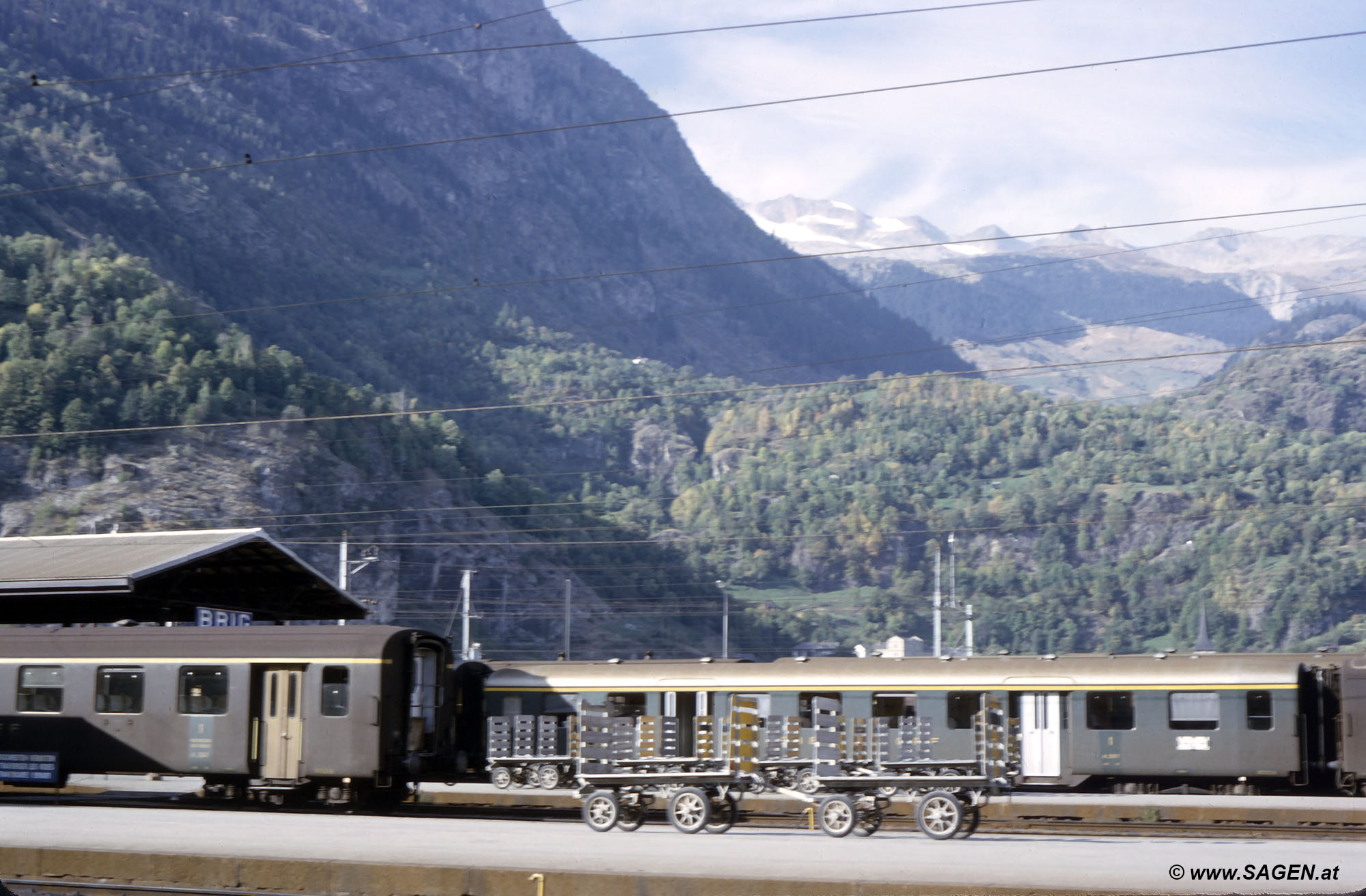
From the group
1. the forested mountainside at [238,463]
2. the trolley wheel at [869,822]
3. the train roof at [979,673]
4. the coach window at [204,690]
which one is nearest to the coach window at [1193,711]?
the train roof at [979,673]

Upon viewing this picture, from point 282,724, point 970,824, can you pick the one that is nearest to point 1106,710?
point 970,824

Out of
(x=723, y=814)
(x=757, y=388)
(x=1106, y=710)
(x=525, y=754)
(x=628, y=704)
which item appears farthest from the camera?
(x=628, y=704)

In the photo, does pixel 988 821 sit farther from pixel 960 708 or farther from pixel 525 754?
pixel 525 754

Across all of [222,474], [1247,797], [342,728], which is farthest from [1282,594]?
[342,728]

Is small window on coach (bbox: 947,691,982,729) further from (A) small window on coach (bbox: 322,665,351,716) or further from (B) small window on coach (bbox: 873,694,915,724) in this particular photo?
(A) small window on coach (bbox: 322,665,351,716)

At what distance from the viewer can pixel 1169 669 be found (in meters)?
30.1

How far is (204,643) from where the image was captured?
27062 millimetres

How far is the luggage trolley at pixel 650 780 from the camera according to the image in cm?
2134

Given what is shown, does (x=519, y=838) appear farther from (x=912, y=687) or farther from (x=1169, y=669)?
(x=1169, y=669)

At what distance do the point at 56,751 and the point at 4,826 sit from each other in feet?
22.7

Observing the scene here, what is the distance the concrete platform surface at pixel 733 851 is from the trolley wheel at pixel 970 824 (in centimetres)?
43

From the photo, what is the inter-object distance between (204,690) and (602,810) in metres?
9.38

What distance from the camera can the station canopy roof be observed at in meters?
31.6

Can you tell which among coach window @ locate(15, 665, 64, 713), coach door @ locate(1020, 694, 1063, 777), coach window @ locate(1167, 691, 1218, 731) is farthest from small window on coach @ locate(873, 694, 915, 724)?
coach window @ locate(15, 665, 64, 713)
